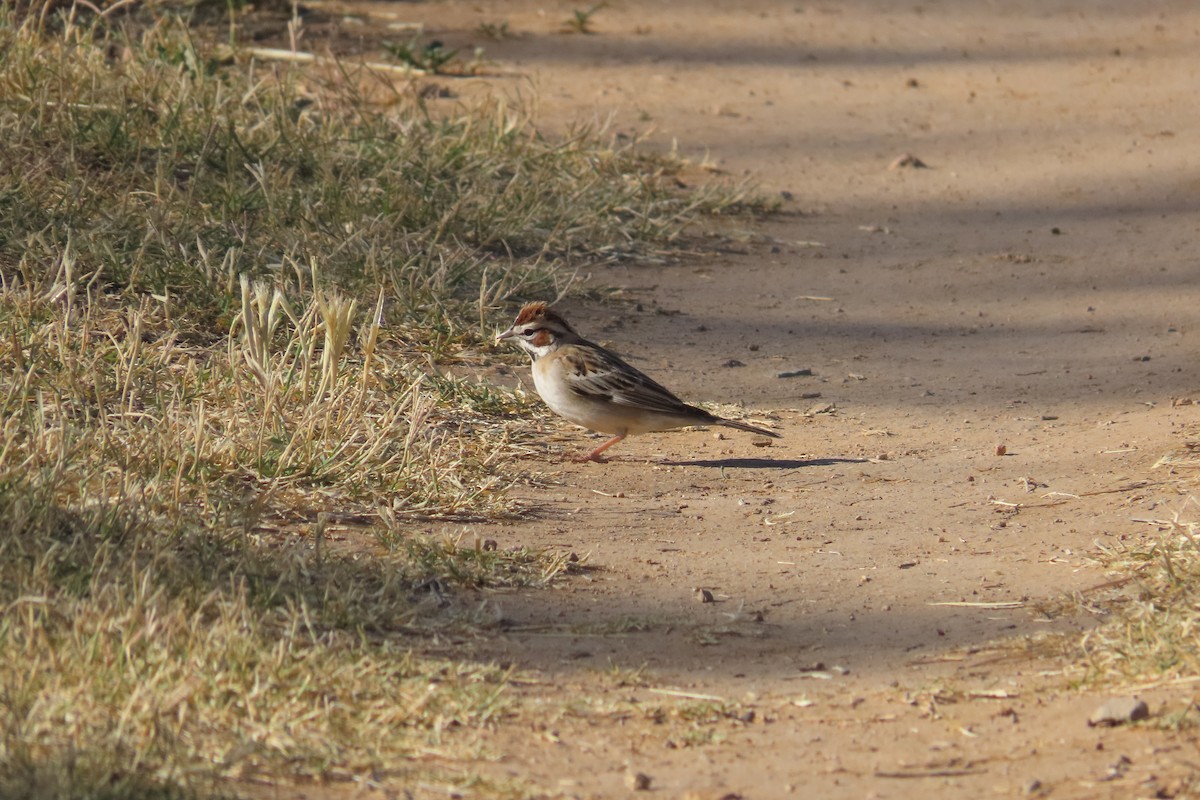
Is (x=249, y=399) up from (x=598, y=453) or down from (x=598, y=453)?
up

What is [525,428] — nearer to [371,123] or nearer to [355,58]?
[371,123]

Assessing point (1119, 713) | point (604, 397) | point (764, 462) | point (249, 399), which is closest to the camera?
point (1119, 713)

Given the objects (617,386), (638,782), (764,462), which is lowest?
(764,462)

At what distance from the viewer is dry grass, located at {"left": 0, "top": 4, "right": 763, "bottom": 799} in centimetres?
383

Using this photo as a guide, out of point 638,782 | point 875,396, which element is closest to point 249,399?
point 638,782

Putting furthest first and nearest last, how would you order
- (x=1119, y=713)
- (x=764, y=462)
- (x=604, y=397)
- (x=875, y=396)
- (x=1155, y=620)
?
(x=875, y=396) < (x=764, y=462) < (x=604, y=397) < (x=1155, y=620) < (x=1119, y=713)

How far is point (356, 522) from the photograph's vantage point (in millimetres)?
5422

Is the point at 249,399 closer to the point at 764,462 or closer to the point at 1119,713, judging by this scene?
the point at 764,462

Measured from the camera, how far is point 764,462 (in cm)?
679

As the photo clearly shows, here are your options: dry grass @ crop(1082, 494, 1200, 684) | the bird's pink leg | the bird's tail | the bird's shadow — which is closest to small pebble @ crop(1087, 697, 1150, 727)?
dry grass @ crop(1082, 494, 1200, 684)

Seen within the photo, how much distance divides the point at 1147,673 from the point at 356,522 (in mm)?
2603

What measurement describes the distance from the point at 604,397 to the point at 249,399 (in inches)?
58.8

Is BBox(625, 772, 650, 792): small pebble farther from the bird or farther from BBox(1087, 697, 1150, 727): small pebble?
the bird

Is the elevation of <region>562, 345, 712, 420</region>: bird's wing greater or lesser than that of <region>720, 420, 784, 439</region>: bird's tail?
greater
